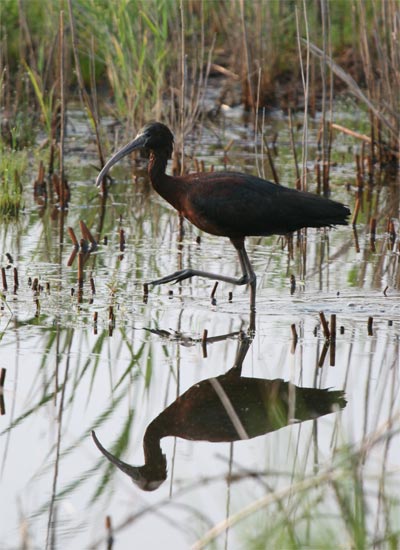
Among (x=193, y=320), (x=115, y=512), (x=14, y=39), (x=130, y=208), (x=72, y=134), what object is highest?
(x=14, y=39)

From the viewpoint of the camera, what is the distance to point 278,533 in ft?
10.9

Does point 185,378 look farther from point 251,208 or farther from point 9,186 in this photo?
Result: point 9,186

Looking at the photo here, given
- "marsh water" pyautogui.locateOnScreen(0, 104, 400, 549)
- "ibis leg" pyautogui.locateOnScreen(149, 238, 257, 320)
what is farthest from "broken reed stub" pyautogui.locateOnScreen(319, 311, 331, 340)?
"ibis leg" pyautogui.locateOnScreen(149, 238, 257, 320)

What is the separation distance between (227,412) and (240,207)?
5.47ft

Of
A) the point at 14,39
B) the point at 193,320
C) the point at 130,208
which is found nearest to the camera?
the point at 193,320

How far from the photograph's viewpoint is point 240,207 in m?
6.14

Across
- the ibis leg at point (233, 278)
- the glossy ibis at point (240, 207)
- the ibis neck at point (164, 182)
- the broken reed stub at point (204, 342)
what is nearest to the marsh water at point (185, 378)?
the broken reed stub at point (204, 342)

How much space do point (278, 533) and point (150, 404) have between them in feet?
5.24

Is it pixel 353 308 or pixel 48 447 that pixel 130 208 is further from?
pixel 48 447

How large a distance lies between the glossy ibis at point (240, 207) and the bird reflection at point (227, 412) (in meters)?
1.10

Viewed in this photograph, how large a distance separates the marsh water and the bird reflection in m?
0.02

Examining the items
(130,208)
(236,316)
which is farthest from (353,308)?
(130,208)

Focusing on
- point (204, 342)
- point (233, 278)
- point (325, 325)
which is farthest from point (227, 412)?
point (233, 278)

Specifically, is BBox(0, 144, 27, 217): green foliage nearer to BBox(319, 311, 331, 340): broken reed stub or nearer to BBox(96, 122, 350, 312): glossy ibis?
BBox(96, 122, 350, 312): glossy ibis
